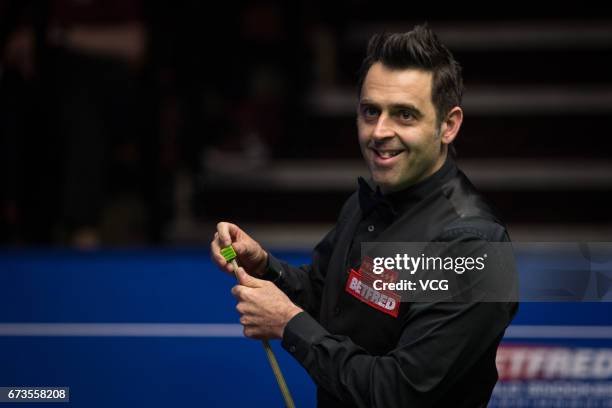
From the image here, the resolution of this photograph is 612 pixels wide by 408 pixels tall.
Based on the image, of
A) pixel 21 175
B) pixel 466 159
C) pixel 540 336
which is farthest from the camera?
pixel 466 159

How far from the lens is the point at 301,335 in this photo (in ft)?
6.96

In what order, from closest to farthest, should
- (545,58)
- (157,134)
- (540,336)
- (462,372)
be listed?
(462,372) < (540,336) < (157,134) < (545,58)

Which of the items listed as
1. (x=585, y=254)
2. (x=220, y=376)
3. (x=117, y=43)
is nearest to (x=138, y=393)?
(x=220, y=376)

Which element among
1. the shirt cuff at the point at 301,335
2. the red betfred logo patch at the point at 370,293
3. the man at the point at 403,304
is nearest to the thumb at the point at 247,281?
the man at the point at 403,304

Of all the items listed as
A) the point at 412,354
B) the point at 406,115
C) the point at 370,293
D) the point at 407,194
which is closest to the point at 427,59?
the point at 406,115

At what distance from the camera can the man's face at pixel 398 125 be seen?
2186 millimetres

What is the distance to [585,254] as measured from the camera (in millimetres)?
3129

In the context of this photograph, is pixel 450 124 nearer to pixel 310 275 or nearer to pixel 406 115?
pixel 406 115

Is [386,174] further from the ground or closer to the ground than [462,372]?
further from the ground

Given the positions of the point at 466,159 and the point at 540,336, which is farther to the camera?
the point at 466,159

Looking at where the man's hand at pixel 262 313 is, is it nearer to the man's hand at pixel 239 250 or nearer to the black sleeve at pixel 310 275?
the man's hand at pixel 239 250

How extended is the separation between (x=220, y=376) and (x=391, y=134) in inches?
49.9

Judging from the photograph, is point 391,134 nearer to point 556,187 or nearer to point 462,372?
point 462,372

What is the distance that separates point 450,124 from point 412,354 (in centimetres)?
53
